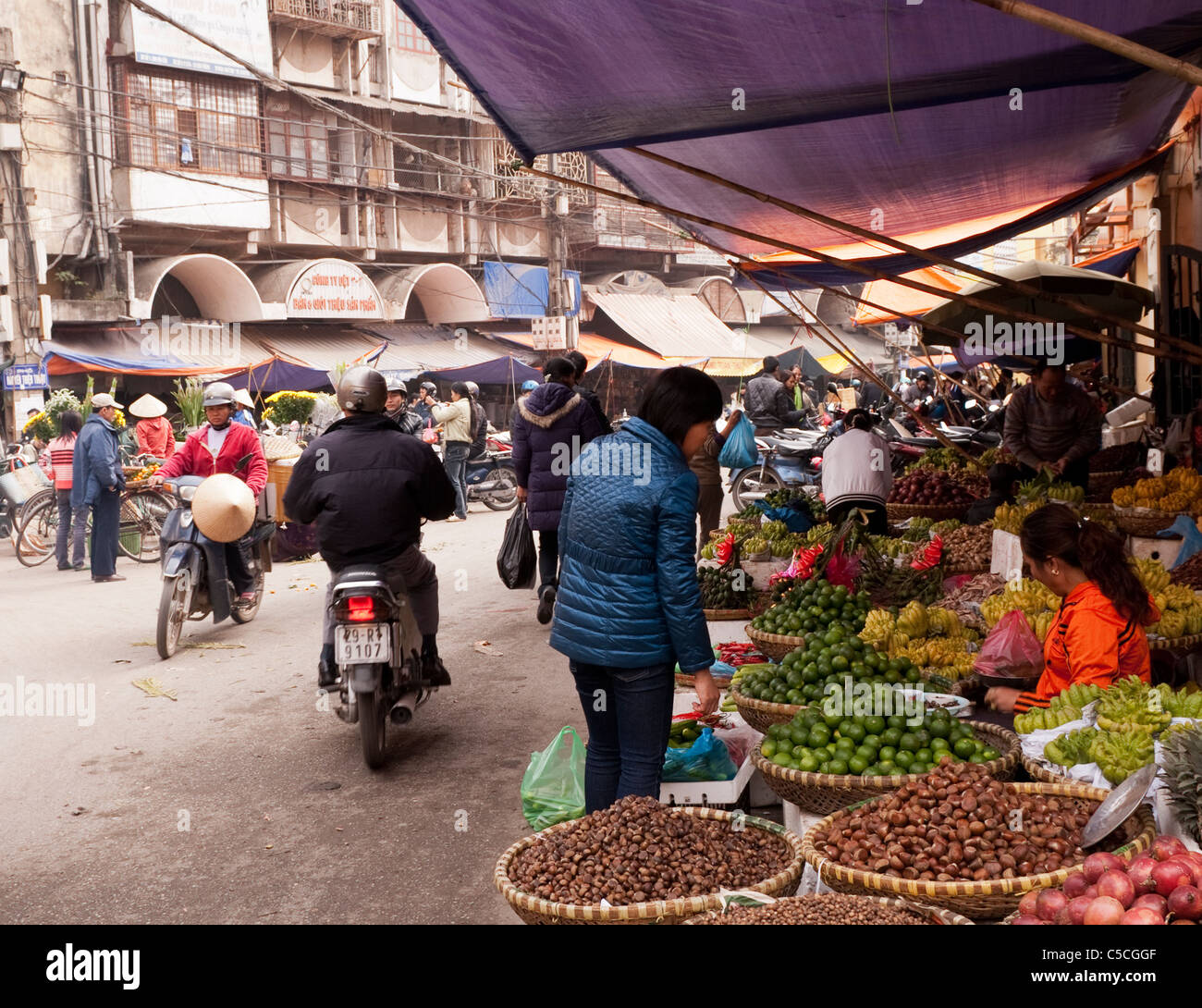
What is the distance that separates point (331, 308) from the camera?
2962 cm

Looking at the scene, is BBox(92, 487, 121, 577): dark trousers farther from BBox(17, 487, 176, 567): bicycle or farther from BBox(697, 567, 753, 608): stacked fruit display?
BBox(697, 567, 753, 608): stacked fruit display

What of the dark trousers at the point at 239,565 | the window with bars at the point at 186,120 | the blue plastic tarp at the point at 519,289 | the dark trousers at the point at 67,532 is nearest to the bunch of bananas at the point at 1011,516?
the dark trousers at the point at 239,565

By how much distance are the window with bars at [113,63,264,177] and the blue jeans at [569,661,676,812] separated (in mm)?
24617

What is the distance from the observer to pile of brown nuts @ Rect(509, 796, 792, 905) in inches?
127

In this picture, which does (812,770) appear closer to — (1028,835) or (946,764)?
(946,764)

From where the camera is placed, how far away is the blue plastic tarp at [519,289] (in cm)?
3381

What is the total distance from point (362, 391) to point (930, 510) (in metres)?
5.52

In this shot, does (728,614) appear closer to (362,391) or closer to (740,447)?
(362,391)

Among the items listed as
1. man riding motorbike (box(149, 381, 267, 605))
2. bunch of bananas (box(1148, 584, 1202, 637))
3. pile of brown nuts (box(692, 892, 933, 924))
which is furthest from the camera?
man riding motorbike (box(149, 381, 267, 605))

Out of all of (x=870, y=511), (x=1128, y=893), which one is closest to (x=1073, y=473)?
(x=870, y=511)

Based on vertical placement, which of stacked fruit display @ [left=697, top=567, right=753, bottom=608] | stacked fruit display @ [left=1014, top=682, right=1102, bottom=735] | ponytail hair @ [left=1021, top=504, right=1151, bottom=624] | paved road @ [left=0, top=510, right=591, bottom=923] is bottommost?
paved road @ [left=0, top=510, right=591, bottom=923]

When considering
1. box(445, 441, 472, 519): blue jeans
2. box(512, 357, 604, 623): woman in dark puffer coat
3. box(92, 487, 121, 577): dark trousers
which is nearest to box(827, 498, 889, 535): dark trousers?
box(512, 357, 604, 623): woman in dark puffer coat

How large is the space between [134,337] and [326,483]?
21.6 metres
